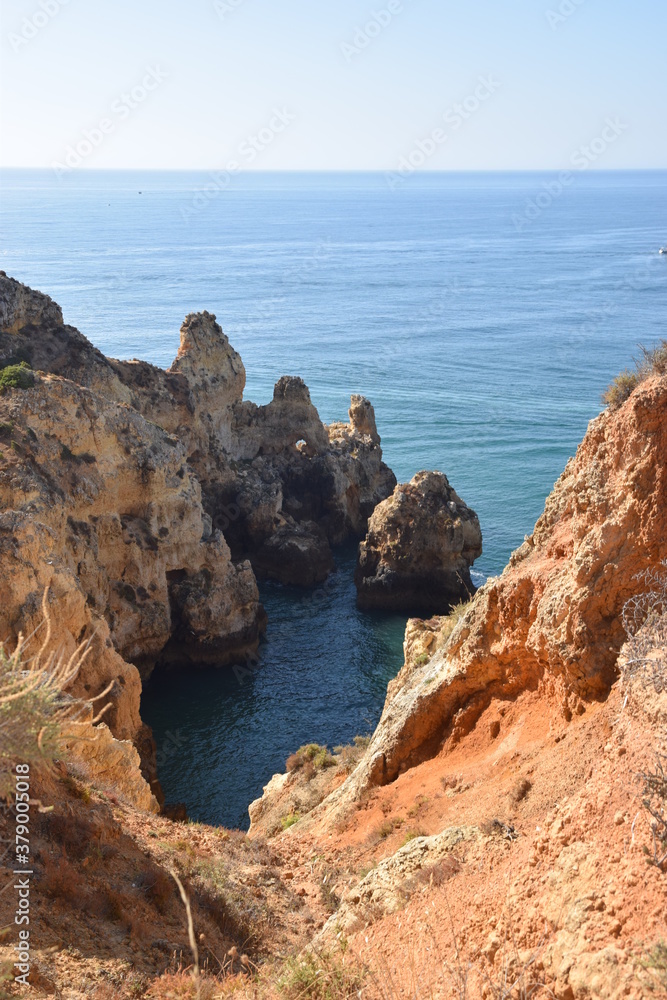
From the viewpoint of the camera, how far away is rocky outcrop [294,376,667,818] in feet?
40.1

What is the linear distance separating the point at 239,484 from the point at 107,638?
78.8 ft

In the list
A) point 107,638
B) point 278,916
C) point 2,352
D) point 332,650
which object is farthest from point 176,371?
point 278,916

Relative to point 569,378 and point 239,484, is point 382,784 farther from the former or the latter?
point 569,378

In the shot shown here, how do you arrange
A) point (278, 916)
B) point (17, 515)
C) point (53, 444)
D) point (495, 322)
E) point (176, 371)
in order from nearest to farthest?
point (278, 916), point (17, 515), point (53, 444), point (176, 371), point (495, 322)

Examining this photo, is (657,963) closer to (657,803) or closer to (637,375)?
(657,803)

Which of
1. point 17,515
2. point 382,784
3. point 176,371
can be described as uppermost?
point 176,371

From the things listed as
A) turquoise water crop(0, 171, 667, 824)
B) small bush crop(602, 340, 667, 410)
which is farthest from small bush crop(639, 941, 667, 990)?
turquoise water crop(0, 171, 667, 824)

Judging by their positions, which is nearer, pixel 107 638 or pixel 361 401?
pixel 107 638

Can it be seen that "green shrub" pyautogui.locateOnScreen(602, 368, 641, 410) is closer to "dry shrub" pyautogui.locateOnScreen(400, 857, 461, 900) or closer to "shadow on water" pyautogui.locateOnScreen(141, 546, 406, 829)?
"dry shrub" pyautogui.locateOnScreen(400, 857, 461, 900)

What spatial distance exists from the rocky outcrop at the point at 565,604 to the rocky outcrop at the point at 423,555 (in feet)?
84.1

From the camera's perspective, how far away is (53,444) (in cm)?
2808

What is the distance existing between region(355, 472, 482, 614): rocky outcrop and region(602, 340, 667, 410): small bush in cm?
2981

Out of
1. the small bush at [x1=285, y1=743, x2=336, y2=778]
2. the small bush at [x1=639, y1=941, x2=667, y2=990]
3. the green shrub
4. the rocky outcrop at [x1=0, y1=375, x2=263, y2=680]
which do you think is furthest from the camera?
the rocky outcrop at [x1=0, y1=375, x2=263, y2=680]

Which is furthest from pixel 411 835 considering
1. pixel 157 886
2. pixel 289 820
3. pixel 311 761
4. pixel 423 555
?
pixel 423 555
